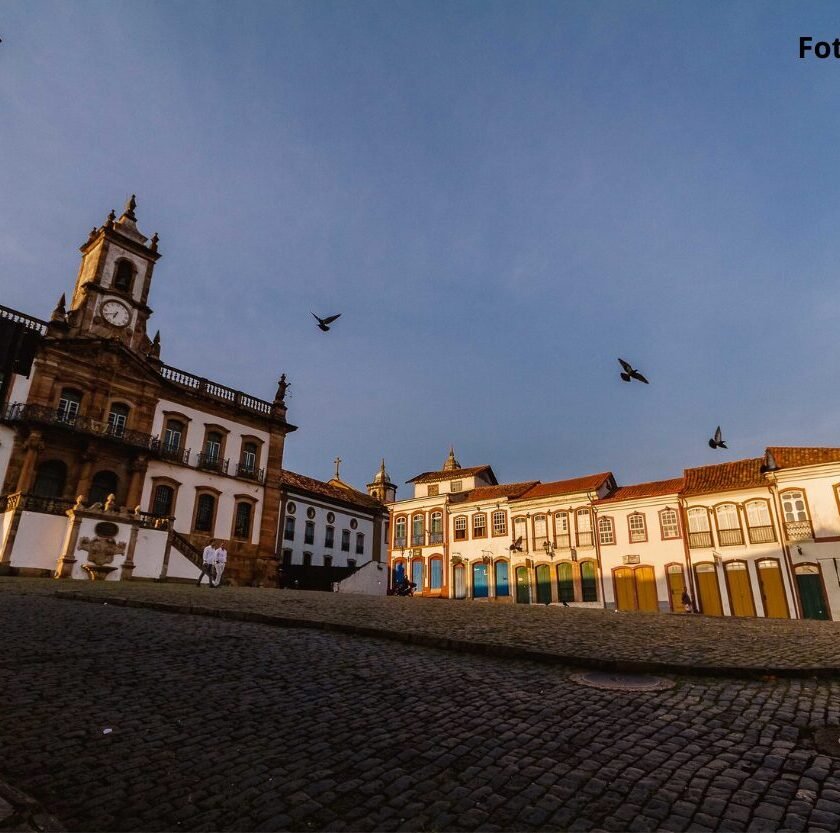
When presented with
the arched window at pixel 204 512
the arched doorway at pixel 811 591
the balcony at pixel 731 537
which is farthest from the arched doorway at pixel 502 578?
the arched window at pixel 204 512

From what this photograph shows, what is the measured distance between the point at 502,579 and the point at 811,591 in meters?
17.7

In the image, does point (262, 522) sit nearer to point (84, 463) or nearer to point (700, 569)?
point (84, 463)

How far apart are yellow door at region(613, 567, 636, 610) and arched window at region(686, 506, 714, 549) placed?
3.97 meters

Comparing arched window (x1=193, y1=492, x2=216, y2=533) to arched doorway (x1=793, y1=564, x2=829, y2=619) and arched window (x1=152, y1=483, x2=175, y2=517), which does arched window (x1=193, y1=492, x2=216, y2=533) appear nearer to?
arched window (x1=152, y1=483, x2=175, y2=517)

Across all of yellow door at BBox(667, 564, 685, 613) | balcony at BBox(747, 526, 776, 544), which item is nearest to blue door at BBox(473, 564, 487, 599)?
yellow door at BBox(667, 564, 685, 613)

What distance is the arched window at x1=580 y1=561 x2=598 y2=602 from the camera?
115 feet

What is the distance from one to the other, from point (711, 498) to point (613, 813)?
3308 centimetres

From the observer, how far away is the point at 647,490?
36.4 metres

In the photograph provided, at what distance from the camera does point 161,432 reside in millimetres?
31312

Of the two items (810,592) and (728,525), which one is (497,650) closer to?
(810,592)

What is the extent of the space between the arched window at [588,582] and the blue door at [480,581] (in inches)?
278

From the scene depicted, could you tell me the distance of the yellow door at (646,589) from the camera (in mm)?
32594

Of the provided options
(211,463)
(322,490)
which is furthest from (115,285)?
(322,490)

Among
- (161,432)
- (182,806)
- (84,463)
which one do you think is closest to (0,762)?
(182,806)
